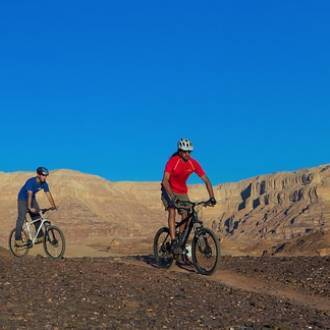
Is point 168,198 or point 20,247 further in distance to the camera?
point 20,247

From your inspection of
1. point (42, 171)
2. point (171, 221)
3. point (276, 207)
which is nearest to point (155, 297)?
point (171, 221)

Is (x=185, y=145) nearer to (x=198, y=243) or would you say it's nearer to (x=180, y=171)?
(x=180, y=171)

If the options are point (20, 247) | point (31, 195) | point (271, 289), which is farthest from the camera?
point (20, 247)

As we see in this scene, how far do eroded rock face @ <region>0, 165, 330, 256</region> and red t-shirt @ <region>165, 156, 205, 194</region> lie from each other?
222 ft

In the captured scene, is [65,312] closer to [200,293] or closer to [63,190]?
[200,293]

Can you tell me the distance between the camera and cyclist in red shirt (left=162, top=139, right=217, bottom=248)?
10414 millimetres

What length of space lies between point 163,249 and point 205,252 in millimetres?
1092

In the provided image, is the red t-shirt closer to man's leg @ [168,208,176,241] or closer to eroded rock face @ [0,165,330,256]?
man's leg @ [168,208,176,241]

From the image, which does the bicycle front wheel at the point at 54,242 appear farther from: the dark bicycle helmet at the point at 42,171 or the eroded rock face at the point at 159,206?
the eroded rock face at the point at 159,206

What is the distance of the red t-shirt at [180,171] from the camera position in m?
10.6

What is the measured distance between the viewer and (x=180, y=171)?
34.9 feet

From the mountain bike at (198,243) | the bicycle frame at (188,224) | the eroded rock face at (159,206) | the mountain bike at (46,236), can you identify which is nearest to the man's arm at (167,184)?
the mountain bike at (198,243)

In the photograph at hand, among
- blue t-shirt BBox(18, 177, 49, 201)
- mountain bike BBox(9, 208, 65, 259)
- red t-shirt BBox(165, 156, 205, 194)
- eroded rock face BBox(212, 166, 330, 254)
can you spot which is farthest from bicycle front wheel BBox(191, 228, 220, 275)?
eroded rock face BBox(212, 166, 330, 254)

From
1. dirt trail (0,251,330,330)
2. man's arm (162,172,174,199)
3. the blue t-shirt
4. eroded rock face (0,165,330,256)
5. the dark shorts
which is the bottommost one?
dirt trail (0,251,330,330)
